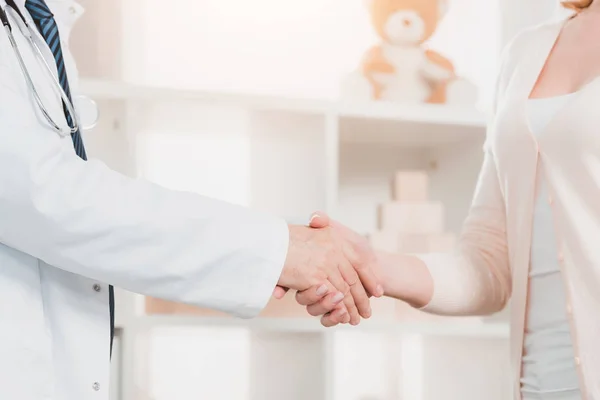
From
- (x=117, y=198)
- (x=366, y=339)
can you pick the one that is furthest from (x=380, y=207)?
(x=117, y=198)

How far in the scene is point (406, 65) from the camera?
1.89 meters

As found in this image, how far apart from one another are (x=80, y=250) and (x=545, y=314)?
26.2 inches

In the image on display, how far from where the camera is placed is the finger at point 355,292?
1.28 meters

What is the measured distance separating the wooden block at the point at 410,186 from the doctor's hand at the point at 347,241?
49cm

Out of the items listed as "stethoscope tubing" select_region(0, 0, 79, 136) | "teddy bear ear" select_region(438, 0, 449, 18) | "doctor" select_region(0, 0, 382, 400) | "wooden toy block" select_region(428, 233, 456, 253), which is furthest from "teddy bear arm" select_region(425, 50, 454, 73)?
"stethoscope tubing" select_region(0, 0, 79, 136)

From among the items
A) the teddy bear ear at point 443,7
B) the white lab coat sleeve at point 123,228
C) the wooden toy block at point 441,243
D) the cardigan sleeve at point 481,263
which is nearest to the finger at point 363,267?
the cardigan sleeve at point 481,263

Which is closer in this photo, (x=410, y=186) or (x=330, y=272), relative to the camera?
(x=330, y=272)

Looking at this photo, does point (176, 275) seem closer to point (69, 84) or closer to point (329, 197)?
point (69, 84)

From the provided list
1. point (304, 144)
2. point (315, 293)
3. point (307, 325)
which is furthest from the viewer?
point (304, 144)

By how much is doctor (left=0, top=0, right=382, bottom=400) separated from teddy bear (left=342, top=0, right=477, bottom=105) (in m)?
0.82

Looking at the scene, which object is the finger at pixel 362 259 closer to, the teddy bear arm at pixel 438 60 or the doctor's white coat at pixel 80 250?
the doctor's white coat at pixel 80 250

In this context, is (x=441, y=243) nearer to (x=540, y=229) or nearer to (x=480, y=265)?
(x=480, y=265)

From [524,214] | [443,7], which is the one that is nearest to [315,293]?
[524,214]

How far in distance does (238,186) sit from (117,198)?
2.88ft
